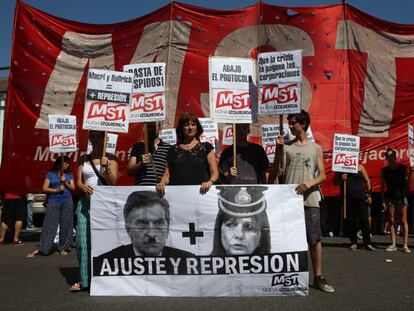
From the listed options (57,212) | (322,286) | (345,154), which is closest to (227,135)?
(345,154)

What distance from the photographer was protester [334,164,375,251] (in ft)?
31.2

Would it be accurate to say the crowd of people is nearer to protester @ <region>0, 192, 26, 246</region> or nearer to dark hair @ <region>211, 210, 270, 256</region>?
dark hair @ <region>211, 210, 270, 256</region>

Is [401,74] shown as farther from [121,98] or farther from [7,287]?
[7,287]

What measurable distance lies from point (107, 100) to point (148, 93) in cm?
84

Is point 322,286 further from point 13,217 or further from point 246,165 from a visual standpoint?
point 13,217

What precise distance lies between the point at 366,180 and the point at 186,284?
223 inches

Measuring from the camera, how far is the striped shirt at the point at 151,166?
19.4 ft

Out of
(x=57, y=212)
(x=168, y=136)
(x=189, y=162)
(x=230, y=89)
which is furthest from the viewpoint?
(x=168, y=136)

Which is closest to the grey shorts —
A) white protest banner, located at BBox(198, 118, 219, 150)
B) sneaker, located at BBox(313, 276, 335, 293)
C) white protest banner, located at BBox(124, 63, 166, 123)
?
sneaker, located at BBox(313, 276, 335, 293)

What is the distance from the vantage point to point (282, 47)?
12281 millimetres

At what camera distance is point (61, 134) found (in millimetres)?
9781

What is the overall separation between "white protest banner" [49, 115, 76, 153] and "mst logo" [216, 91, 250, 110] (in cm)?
451

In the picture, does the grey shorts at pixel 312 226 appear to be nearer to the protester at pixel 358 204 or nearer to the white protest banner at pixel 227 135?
the protester at pixel 358 204

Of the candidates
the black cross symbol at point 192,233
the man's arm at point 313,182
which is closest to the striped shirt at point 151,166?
the black cross symbol at point 192,233
